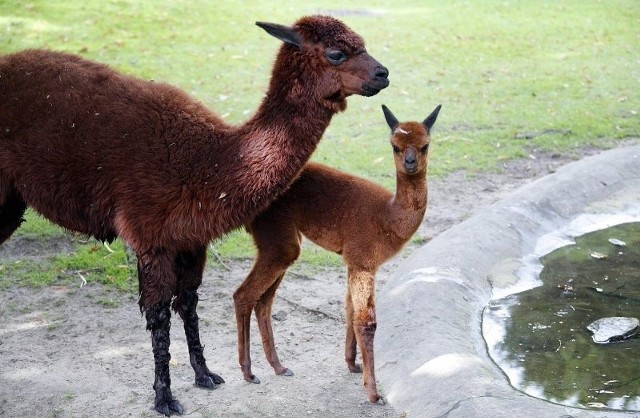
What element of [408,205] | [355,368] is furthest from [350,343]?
[408,205]

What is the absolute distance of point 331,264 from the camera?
8016mm

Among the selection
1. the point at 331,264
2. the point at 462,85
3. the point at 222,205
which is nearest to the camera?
the point at 222,205

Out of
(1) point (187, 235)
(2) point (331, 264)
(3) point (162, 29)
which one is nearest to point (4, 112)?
(1) point (187, 235)

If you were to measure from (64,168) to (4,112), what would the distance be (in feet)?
1.75

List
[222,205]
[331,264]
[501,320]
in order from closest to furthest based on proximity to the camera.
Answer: [222,205] < [501,320] < [331,264]

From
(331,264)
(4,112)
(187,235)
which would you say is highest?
(4,112)

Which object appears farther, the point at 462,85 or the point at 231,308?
the point at 462,85

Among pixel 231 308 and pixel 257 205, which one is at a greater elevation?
pixel 257 205

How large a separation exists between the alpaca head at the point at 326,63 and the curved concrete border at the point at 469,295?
1.63 m

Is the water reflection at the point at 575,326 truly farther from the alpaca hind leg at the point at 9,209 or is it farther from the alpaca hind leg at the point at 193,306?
the alpaca hind leg at the point at 9,209

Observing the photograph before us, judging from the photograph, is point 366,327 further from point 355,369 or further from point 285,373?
point 285,373

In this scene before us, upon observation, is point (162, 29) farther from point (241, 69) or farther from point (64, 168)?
point (64, 168)

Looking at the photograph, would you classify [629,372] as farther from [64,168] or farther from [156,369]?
[64,168]

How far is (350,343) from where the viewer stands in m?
6.09
